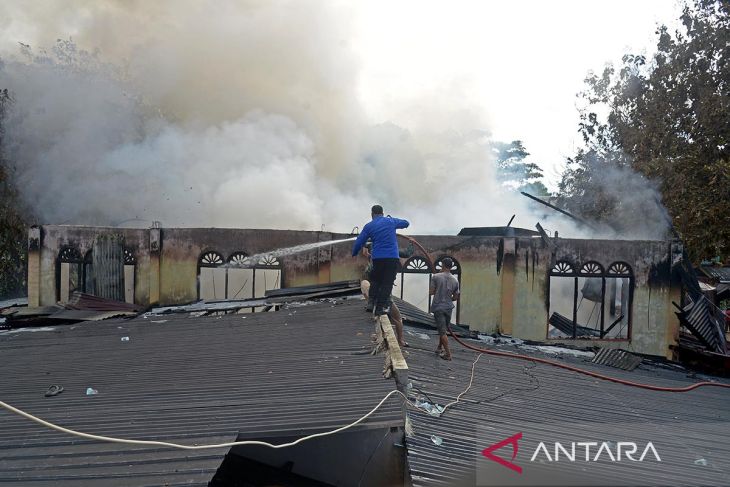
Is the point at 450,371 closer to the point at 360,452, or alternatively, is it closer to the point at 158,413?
the point at 360,452

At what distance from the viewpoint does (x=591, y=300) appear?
64.6 ft

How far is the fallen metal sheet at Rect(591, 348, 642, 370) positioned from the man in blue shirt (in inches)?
166

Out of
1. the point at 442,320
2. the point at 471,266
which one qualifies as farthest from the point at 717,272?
the point at 442,320

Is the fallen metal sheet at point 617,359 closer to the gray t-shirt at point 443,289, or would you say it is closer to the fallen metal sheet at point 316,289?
the gray t-shirt at point 443,289

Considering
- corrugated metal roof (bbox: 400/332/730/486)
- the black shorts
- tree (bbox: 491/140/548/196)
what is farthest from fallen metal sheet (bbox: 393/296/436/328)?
tree (bbox: 491/140/548/196)

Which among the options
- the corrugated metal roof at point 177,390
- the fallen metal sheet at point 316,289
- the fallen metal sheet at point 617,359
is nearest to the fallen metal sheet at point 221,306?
the fallen metal sheet at point 316,289

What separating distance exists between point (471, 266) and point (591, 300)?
6942mm

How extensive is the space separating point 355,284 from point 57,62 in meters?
19.8

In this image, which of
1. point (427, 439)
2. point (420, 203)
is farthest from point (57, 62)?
point (427, 439)

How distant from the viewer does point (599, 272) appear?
48.3 ft

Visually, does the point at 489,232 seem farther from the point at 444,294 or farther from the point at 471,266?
the point at 444,294

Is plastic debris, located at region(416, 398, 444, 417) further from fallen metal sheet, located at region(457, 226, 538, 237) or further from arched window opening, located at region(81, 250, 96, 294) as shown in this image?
arched window opening, located at region(81, 250, 96, 294)

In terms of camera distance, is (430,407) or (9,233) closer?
(430,407)

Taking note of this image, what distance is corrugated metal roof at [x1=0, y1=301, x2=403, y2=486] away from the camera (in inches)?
145
